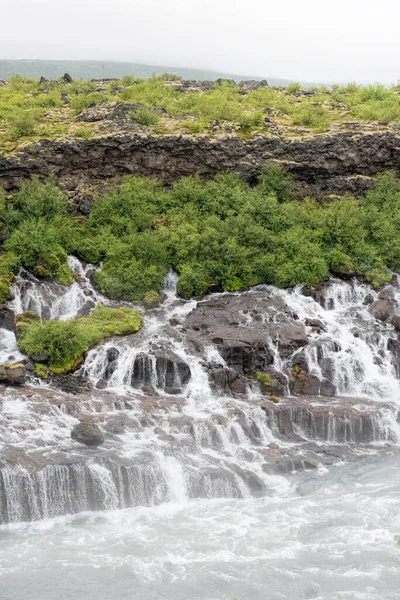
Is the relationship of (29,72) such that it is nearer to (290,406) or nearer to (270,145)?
(270,145)

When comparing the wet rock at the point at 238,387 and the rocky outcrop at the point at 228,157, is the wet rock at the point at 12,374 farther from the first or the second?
the rocky outcrop at the point at 228,157

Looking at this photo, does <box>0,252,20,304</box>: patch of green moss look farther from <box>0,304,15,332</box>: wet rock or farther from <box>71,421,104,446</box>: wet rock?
<box>71,421,104,446</box>: wet rock

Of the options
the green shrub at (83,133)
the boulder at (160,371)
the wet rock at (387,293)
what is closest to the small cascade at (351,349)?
the wet rock at (387,293)

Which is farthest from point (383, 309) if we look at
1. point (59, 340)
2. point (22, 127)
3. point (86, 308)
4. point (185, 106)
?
point (22, 127)

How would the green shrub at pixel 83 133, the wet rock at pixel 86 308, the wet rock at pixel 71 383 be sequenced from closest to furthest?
the wet rock at pixel 71 383, the wet rock at pixel 86 308, the green shrub at pixel 83 133

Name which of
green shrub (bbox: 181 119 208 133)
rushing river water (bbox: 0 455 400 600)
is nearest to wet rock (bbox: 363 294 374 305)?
rushing river water (bbox: 0 455 400 600)

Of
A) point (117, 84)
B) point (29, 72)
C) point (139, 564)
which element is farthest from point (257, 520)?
point (29, 72)

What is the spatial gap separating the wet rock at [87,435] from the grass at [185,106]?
21.8 metres

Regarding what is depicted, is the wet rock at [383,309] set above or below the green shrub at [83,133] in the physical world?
below

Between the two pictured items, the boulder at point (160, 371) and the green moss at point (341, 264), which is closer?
the boulder at point (160, 371)

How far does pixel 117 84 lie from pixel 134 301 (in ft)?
91.5

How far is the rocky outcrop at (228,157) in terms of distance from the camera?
117ft

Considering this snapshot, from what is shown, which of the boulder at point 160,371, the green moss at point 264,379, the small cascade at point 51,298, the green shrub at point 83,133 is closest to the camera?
the boulder at point 160,371

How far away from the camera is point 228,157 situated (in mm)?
37281
